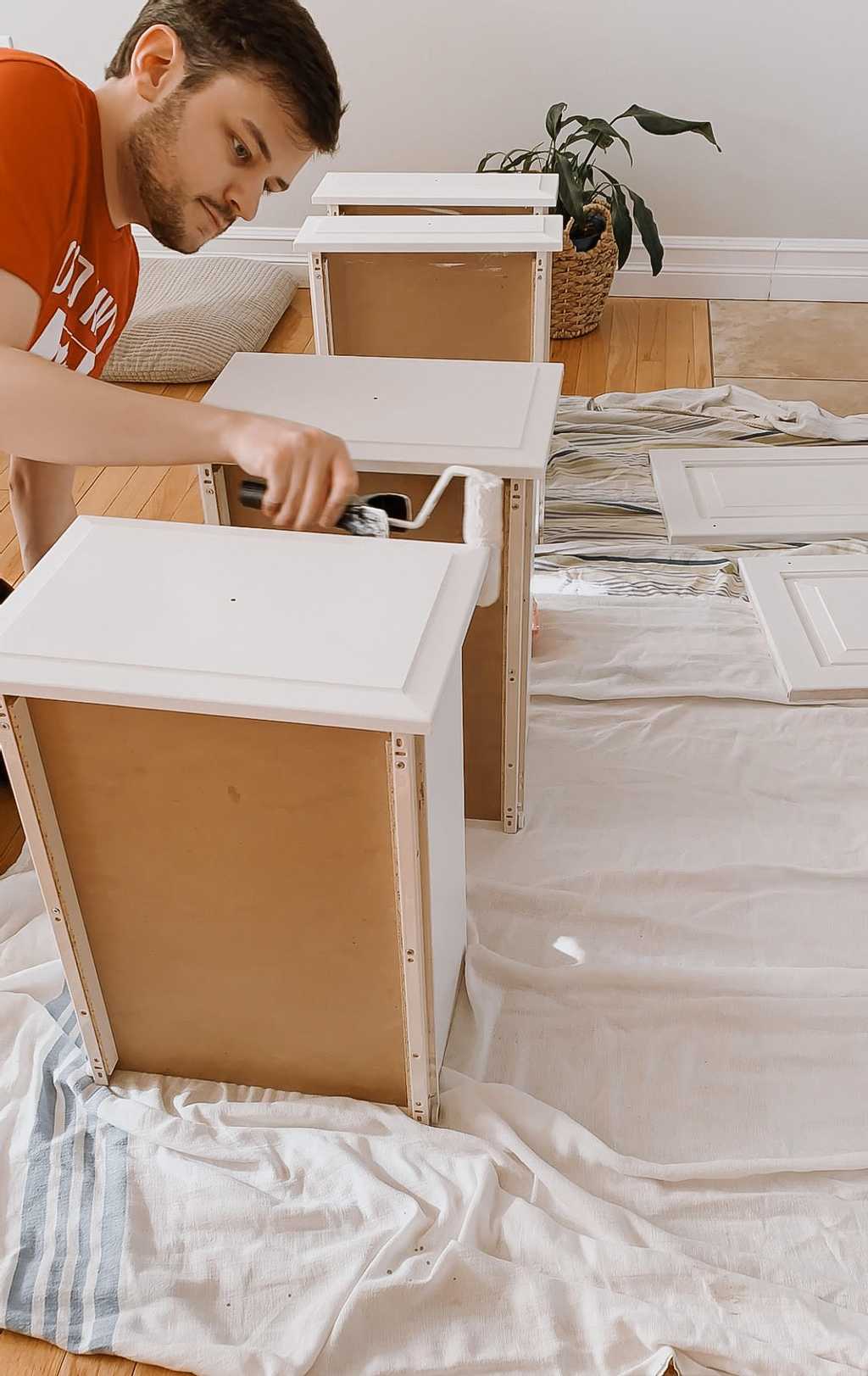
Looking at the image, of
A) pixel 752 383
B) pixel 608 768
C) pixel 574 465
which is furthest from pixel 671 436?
pixel 608 768

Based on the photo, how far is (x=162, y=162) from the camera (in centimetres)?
117

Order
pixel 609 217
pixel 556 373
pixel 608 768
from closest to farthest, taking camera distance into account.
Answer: pixel 556 373, pixel 608 768, pixel 609 217

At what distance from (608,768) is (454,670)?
663 millimetres

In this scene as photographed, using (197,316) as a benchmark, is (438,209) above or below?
above

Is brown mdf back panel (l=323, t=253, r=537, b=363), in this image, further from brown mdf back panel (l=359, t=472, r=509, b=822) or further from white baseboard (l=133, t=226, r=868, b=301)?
white baseboard (l=133, t=226, r=868, b=301)

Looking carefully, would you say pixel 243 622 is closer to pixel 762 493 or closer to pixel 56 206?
pixel 56 206

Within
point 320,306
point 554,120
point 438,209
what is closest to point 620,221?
point 554,120

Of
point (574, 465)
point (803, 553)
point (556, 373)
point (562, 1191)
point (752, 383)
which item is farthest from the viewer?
point (752, 383)

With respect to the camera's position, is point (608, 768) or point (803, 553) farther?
point (803, 553)

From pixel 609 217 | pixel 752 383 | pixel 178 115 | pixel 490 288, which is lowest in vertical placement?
pixel 752 383

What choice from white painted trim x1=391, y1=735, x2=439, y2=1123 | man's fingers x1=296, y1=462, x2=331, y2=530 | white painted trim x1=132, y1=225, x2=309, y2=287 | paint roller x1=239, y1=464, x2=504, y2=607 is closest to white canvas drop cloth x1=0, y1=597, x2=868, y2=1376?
white painted trim x1=391, y1=735, x2=439, y2=1123

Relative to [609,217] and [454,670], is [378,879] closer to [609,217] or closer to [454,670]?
[454,670]

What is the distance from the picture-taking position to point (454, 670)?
1032mm

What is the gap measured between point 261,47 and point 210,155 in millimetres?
110
